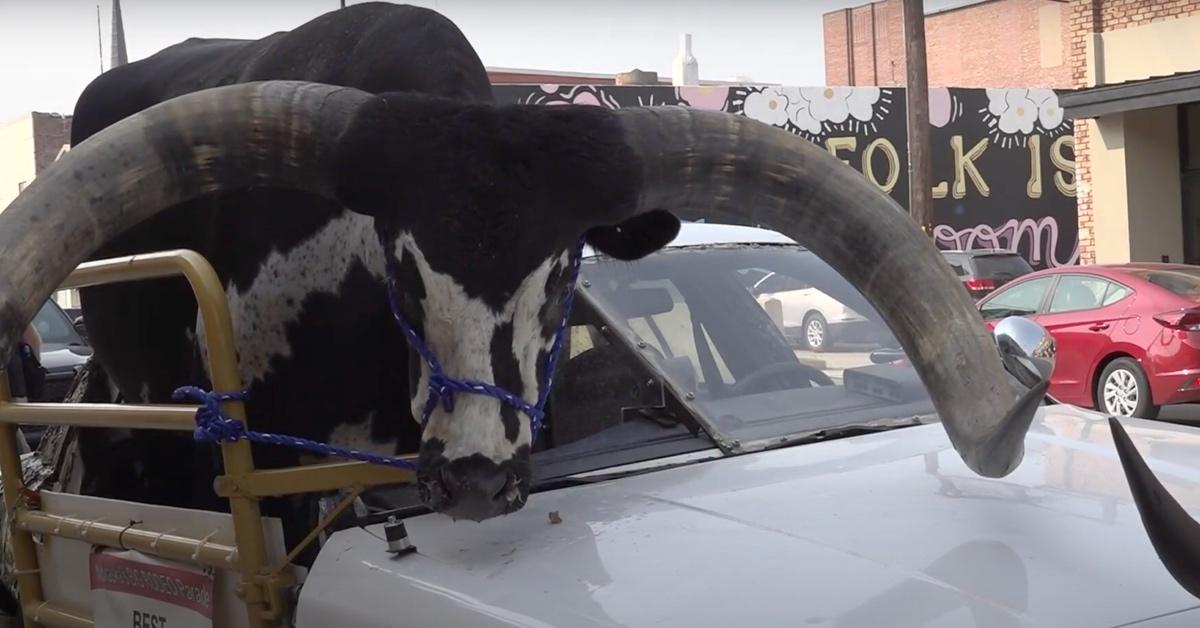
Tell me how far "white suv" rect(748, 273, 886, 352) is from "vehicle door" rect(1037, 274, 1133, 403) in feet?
34.6

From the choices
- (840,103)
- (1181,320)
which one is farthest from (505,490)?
(840,103)

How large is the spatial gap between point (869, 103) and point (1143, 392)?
18639 mm

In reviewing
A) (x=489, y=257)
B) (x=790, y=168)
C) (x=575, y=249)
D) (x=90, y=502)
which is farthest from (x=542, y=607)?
(x=90, y=502)

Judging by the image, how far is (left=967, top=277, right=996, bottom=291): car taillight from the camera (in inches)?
804

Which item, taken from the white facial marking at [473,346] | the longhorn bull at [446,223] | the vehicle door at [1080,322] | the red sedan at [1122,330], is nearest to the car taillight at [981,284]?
the red sedan at [1122,330]

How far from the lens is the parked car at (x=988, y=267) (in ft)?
67.7

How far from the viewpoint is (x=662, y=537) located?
2656 mm

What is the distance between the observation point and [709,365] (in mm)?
3777

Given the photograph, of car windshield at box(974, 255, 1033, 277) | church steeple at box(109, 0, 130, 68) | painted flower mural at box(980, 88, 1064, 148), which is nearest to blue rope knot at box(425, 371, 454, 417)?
car windshield at box(974, 255, 1033, 277)

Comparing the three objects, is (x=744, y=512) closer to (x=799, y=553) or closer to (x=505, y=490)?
(x=799, y=553)

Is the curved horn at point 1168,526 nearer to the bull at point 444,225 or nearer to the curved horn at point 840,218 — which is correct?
the bull at point 444,225

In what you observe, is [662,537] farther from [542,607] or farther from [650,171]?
[650,171]

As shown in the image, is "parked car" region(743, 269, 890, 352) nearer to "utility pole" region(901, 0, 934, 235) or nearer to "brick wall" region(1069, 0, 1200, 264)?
"utility pole" region(901, 0, 934, 235)

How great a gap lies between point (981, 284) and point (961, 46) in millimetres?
27558
